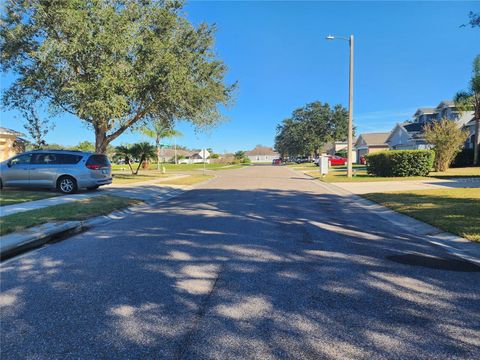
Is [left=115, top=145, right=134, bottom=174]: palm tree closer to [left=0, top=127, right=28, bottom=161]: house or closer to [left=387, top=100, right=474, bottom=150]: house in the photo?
[left=0, top=127, right=28, bottom=161]: house

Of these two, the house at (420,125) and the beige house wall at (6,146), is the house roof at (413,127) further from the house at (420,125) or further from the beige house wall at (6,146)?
the beige house wall at (6,146)

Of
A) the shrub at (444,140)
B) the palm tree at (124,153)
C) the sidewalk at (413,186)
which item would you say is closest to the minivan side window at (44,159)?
the sidewalk at (413,186)

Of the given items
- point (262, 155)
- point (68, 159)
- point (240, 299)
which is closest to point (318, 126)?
point (68, 159)

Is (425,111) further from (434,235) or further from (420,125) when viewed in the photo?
(434,235)

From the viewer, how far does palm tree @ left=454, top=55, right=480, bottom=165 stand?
3088cm

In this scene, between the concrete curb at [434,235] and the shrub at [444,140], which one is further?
the shrub at [444,140]

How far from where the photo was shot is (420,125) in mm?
49125

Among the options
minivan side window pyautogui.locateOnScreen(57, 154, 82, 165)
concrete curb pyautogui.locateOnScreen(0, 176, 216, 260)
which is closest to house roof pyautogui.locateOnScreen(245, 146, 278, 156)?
minivan side window pyautogui.locateOnScreen(57, 154, 82, 165)

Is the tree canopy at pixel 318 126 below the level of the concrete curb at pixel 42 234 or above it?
above

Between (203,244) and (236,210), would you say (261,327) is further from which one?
(236,210)

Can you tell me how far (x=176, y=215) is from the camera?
9.97 m

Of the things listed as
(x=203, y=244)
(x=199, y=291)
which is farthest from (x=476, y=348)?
(x=203, y=244)

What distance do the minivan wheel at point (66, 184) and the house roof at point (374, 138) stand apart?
56.1m

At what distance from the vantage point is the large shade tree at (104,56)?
1802 cm
